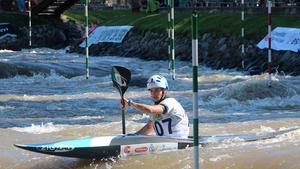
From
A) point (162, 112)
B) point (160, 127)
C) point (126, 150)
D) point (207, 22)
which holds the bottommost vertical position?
point (126, 150)

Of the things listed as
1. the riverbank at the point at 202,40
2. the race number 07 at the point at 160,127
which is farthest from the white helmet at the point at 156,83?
the riverbank at the point at 202,40

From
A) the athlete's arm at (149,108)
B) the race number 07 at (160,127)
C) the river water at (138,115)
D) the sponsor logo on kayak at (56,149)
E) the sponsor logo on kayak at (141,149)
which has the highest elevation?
the athlete's arm at (149,108)

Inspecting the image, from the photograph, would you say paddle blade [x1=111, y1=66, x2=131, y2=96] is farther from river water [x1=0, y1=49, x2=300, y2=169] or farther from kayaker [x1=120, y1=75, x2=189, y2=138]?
river water [x1=0, y1=49, x2=300, y2=169]

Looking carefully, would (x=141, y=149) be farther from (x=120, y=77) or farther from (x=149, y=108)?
(x=120, y=77)

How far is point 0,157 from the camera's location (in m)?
8.42

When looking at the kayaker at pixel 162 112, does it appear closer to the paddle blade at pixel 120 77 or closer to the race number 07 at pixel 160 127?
the race number 07 at pixel 160 127

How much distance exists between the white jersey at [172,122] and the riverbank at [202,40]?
1001 cm

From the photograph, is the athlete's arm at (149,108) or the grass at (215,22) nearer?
the athlete's arm at (149,108)

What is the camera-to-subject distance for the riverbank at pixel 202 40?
19891 mm

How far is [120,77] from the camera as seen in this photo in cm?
827

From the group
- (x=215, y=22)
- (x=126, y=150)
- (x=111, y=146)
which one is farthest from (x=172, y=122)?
(x=215, y=22)

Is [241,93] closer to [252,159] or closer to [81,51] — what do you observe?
[252,159]

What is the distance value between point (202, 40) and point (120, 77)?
1612 centimetres

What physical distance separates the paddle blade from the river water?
913mm
